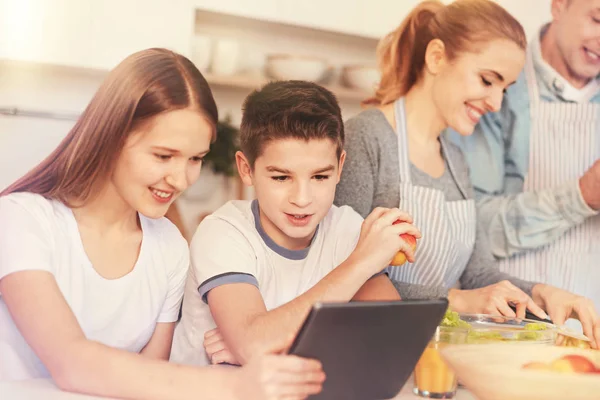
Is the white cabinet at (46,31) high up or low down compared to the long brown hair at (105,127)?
up

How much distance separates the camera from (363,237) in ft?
2.52

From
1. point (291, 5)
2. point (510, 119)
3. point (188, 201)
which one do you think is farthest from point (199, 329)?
point (510, 119)

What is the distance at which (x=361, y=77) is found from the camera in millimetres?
1123

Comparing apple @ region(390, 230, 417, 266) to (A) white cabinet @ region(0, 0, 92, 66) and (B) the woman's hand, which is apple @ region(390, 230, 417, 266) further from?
(A) white cabinet @ region(0, 0, 92, 66)

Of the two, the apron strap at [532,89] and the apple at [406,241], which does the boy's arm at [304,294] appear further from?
the apron strap at [532,89]

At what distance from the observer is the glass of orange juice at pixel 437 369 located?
696 millimetres

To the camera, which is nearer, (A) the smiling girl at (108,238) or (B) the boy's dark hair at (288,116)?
(A) the smiling girl at (108,238)

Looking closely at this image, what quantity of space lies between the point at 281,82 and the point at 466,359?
15.7 inches

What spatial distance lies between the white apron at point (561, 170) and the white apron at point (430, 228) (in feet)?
0.63

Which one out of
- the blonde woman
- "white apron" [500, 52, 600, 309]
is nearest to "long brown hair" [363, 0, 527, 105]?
the blonde woman

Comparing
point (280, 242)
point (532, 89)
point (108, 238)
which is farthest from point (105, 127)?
point (532, 89)

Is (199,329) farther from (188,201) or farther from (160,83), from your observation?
(160,83)

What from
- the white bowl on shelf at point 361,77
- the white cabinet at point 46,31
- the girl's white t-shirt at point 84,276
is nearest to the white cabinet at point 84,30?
the white cabinet at point 46,31

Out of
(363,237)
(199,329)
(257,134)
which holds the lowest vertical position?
(199,329)
